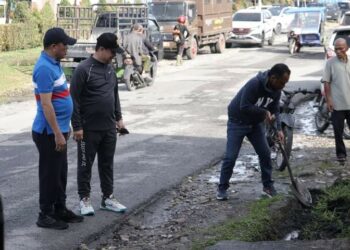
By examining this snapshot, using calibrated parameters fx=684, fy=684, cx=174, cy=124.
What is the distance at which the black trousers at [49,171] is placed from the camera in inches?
245

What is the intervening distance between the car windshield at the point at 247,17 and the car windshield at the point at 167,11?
679 centimetres

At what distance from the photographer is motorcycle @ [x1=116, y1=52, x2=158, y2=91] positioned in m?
17.3

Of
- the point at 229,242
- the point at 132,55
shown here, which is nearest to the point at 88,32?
the point at 132,55

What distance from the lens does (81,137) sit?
6.55 metres

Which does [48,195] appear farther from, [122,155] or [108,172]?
[122,155]

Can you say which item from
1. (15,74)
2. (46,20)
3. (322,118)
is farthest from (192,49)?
(322,118)

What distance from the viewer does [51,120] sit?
19.8ft

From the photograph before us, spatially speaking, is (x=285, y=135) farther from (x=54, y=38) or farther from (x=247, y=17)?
(x=247, y=17)

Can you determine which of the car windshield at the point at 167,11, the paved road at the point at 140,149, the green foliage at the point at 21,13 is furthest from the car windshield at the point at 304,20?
the green foliage at the point at 21,13

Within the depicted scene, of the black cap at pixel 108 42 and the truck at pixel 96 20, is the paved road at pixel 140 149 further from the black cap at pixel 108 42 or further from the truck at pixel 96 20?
the truck at pixel 96 20

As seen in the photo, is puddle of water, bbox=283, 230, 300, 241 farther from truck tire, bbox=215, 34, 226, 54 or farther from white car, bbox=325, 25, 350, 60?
truck tire, bbox=215, 34, 226, 54

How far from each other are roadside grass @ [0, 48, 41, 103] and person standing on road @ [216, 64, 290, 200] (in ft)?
33.4

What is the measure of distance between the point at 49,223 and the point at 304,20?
25.1 meters

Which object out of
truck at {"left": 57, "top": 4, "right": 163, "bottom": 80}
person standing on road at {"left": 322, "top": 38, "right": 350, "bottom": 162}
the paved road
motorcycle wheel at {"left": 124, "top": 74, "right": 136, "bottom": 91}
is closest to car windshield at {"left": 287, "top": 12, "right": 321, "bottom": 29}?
truck at {"left": 57, "top": 4, "right": 163, "bottom": 80}
